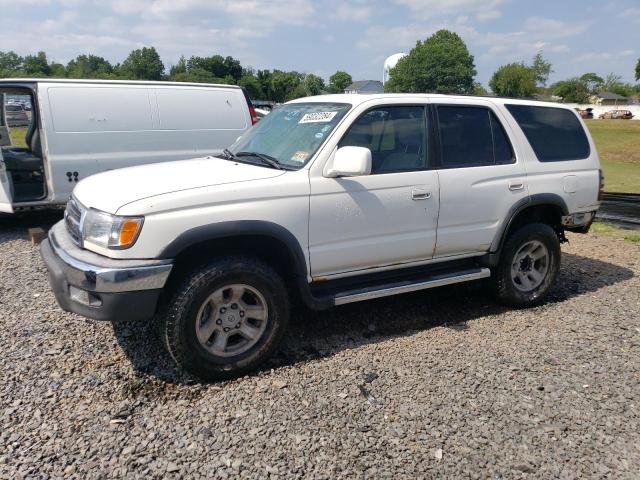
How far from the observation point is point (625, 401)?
339 centimetres

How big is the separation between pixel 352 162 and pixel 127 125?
16.0 ft

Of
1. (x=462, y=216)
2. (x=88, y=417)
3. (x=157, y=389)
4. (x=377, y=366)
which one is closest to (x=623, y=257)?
(x=462, y=216)

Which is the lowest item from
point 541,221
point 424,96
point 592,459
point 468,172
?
point 592,459

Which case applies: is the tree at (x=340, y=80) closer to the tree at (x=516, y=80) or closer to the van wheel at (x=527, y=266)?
the tree at (x=516, y=80)

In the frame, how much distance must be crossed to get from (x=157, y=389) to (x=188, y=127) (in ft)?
17.3

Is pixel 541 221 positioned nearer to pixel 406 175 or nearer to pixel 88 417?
pixel 406 175

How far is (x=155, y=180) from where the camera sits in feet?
Result: 11.5

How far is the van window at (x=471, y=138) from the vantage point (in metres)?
4.38

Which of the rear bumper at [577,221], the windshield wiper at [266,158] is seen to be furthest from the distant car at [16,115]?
the rear bumper at [577,221]

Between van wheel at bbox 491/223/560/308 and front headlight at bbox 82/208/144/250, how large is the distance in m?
3.28

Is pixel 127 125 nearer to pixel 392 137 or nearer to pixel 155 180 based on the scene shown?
pixel 155 180

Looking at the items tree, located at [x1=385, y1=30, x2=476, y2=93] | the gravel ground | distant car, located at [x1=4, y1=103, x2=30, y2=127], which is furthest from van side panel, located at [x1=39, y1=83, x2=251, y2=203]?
tree, located at [x1=385, y1=30, x2=476, y2=93]

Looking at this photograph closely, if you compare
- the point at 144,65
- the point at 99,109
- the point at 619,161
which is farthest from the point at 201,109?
the point at 144,65

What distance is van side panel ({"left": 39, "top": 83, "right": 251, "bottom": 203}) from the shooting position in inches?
273
